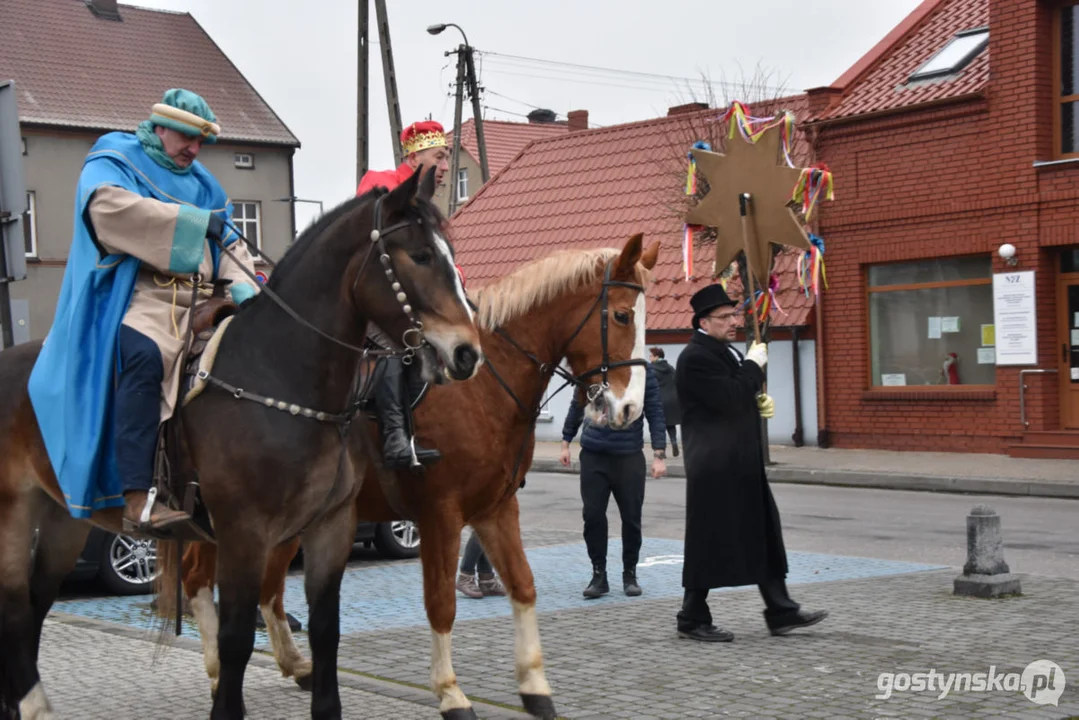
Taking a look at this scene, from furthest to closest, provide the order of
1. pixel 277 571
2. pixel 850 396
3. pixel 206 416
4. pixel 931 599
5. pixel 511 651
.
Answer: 1. pixel 850 396
2. pixel 931 599
3. pixel 511 651
4. pixel 277 571
5. pixel 206 416

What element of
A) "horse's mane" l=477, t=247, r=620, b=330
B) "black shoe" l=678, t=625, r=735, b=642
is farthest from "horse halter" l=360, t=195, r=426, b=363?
"black shoe" l=678, t=625, r=735, b=642

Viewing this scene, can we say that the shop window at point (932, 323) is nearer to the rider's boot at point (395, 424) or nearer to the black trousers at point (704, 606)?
the black trousers at point (704, 606)

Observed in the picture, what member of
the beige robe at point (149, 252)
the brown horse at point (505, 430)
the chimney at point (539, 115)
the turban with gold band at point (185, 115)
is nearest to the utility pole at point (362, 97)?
the brown horse at point (505, 430)

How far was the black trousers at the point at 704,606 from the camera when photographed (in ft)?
26.6

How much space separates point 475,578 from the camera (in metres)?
10.6

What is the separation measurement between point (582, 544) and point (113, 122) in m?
30.2

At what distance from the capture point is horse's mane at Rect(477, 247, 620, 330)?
703 cm

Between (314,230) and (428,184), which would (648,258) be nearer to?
(428,184)

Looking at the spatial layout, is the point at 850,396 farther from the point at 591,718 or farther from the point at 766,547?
the point at 591,718

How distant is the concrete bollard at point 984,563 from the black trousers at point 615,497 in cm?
244

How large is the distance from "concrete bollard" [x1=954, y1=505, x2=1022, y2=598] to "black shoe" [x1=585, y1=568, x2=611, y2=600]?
2608mm

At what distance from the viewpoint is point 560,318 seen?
7051 millimetres

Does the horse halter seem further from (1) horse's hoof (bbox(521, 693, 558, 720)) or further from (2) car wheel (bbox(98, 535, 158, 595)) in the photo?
(2) car wheel (bbox(98, 535, 158, 595))

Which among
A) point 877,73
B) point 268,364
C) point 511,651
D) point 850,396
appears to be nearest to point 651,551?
point 511,651
